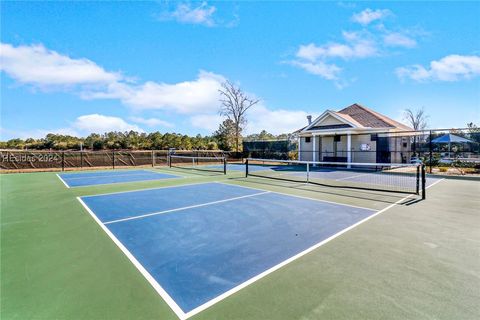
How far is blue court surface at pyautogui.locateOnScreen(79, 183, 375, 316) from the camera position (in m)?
3.27

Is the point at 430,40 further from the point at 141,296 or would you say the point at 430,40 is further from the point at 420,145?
the point at 141,296

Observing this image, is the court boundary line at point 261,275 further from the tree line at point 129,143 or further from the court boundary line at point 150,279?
the tree line at point 129,143

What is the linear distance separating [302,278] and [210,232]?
236 cm

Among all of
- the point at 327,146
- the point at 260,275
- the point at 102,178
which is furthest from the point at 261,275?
the point at 327,146

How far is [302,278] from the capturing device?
10.7 feet

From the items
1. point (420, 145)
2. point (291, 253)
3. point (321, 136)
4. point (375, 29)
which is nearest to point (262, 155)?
point (321, 136)

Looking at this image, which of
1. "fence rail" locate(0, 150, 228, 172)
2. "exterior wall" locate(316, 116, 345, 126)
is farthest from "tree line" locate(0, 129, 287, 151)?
"exterior wall" locate(316, 116, 345, 126)

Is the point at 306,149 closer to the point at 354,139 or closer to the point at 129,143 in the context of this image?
the point at 354,139

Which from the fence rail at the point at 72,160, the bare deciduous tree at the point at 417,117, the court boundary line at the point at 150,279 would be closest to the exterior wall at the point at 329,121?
the fence rail at the point at 72,160

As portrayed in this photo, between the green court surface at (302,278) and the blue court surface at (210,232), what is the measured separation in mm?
248

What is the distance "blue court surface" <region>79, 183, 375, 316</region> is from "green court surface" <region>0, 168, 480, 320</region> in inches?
9.8

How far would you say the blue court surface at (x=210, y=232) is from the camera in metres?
3.27

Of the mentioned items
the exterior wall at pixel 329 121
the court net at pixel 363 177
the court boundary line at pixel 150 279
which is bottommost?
the court boundary line at pixel 150 279

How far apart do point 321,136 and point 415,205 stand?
1751cm
